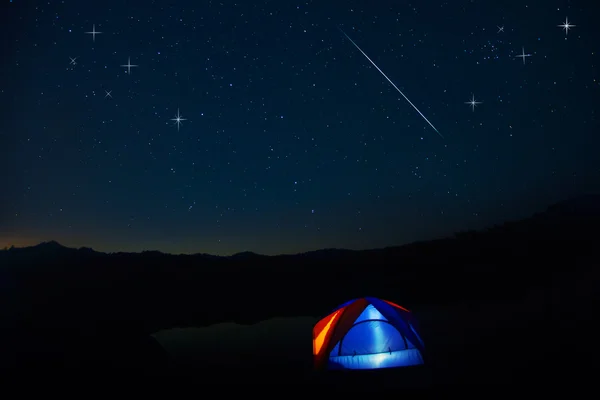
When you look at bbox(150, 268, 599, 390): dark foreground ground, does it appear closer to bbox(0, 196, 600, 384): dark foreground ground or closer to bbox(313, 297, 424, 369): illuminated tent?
bbox(0, 196, 600, 384): dark foreground ground

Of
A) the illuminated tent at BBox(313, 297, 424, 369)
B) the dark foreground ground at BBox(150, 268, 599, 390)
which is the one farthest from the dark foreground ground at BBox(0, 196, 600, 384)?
the illuminated tent at BBox(313, 297, 424, 369)

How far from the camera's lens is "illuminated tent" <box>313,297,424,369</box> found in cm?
721

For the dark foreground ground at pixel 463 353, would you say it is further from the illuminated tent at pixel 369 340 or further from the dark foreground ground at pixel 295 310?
the illuminated tent at pixel 369 340

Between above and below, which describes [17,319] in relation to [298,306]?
above

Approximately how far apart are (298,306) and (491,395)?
2201 cm

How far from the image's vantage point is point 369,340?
24.3 ft

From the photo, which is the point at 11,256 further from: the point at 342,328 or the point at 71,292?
the point at 342,328

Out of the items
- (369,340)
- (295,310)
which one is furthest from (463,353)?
(295,310)

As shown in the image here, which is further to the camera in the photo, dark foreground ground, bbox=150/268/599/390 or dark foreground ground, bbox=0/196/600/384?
dark foreground ground, bbox=0/196/600/384

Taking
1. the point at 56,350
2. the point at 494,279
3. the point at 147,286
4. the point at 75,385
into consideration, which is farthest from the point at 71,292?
the point at 494,279

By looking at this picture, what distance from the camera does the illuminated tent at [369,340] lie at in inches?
284

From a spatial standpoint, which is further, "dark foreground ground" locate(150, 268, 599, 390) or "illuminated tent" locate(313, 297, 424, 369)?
"illuminated tent" locate(313, 297, 424, 369)

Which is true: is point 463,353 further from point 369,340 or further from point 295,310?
point 295,310

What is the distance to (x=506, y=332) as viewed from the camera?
952 cm
